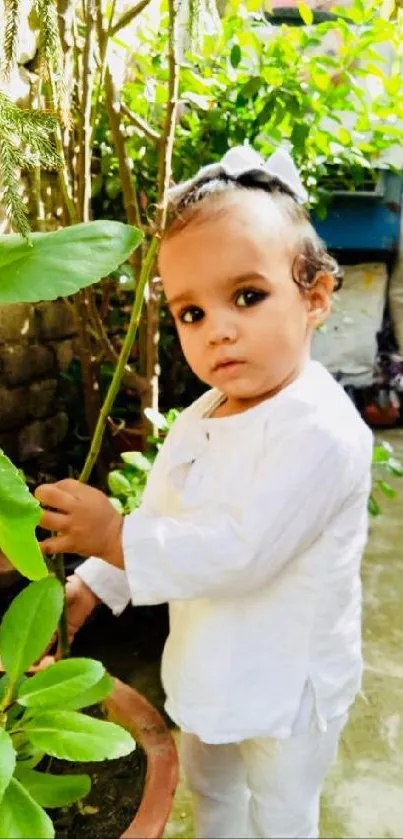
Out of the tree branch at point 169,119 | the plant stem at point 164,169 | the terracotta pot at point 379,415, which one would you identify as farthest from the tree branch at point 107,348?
the terracotta pot at point 379,415

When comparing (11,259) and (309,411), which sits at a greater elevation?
(11,259)

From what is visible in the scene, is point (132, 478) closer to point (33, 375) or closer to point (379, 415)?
point (33, 375)

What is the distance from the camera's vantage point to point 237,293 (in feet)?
2.39

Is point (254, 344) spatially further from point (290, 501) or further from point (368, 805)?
point (368, 805)

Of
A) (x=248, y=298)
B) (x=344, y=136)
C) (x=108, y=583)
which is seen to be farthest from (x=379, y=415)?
(x=248, y=298)

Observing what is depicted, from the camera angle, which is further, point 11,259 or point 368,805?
point 368,805

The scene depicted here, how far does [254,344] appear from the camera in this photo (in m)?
0.73

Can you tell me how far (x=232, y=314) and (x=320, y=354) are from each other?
241 cm

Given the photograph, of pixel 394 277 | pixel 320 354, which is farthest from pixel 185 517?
pixel 394 277

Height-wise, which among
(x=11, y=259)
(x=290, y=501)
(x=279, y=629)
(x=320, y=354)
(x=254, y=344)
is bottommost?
(x=320, y=354)

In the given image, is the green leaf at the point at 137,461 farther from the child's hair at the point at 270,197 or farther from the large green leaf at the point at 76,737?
the large green leaf at the point at 76,737

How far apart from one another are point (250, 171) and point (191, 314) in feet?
0.53

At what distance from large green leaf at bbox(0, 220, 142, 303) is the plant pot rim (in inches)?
20.9

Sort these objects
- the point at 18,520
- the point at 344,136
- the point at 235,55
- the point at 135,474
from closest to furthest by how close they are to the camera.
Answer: the point at 18,520 < the point at 135,474 < the point at 235,55 < the point at 344,136
